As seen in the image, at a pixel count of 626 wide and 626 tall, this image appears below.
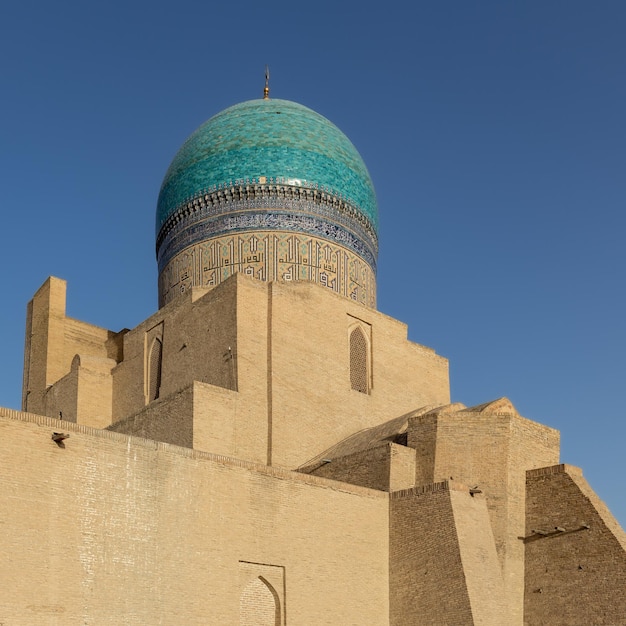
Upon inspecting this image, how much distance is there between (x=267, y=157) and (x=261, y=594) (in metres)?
6.91

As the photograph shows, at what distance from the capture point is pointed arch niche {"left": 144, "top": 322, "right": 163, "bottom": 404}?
13.3 meters

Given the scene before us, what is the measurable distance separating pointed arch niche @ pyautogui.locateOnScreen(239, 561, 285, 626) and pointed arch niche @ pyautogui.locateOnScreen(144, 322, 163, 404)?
4.26 metres

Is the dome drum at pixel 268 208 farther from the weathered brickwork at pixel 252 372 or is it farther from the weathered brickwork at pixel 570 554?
the weathered brickwork at pixel 570 554

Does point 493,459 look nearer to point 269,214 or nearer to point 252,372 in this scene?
point 252,372

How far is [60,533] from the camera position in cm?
802

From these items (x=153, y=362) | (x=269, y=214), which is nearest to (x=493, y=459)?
(x=153, y=362)

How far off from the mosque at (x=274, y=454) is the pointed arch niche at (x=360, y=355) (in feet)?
0.09

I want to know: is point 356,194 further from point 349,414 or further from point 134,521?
point 134,521

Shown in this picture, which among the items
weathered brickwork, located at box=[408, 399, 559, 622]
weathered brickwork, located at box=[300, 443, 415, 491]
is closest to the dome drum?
weathered brickwork, located at box=[300, 443, 415, 491]

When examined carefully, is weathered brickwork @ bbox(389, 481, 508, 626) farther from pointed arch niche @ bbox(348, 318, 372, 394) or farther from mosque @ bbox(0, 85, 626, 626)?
pointed arch niche @ bbox(348, 318, 372, 394)

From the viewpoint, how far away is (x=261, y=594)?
9.33m

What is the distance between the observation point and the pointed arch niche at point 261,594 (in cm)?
921

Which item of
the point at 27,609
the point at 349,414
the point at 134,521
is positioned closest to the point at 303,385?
the point at 349,414

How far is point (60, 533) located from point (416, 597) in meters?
3.72
